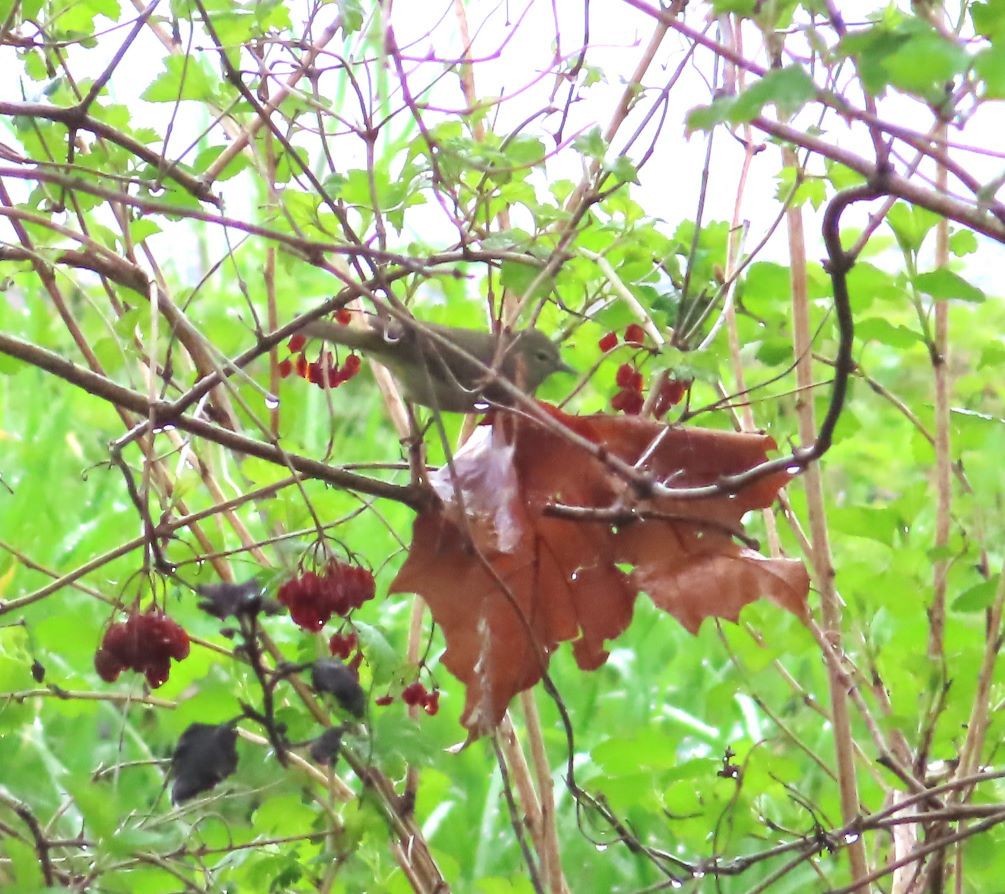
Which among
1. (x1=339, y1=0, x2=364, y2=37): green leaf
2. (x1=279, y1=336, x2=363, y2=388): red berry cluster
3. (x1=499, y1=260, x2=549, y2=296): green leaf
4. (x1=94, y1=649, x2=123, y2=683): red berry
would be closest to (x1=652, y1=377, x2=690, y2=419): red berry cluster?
(x1=499, y1=260, x2=549, y2=296): green leaf

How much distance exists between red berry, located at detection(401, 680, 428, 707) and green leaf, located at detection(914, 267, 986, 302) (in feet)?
2.01

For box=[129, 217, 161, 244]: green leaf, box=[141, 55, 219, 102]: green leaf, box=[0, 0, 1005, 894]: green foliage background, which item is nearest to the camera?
box=[0, 0, 1005, 894]: green foliage background

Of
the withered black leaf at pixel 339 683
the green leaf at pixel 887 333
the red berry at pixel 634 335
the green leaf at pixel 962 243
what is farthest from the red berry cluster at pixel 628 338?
the withered black leaf at pixel 339 683

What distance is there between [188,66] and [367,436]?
1.55m

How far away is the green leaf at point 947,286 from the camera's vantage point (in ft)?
3.74

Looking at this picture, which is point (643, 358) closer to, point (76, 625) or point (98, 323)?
point (76, 625)

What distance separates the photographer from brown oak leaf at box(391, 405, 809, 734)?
107cm

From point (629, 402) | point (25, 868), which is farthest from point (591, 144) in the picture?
point (25, 868)

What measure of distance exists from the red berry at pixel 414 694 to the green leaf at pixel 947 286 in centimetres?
61

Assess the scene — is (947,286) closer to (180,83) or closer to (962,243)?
(962,243)

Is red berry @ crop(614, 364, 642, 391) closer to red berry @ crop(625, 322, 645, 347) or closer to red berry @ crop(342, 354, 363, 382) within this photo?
red berry @ crop(625, 322, 645, 347)

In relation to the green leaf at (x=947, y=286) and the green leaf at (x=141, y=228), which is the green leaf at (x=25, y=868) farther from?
the green leaf at (x=947, y=286)

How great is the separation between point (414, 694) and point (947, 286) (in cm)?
64

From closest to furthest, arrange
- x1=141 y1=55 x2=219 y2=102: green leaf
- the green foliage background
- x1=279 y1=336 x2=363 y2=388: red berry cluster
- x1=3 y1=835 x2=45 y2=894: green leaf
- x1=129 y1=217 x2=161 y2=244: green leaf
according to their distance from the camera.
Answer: x1=3 y1=835 x2=45 y2=894: green leaf, the green foliage background, x1=141 y1=55 x2=219 y2=102: green leaf, x1=129 y1=217 x2=161 y2=244: green leaf, x1=279 y1=336 x2=363 y2=388: red berry cluster
